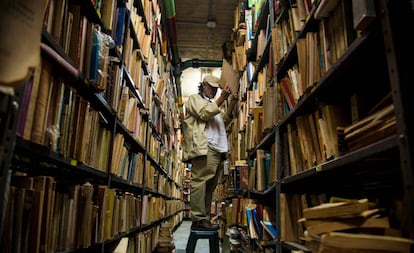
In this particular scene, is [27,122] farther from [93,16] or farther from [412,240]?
[412,240]

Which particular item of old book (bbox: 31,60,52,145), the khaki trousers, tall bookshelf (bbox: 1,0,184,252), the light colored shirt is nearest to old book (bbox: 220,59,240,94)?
the light colored shirt

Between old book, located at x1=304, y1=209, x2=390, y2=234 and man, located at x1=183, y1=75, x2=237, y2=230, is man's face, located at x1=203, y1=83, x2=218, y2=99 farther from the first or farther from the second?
old book, located at x1=304, y1=209, x2=390, y2=234

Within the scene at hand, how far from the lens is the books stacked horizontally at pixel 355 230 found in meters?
0.80

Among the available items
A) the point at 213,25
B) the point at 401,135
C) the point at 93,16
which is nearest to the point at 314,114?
the point at 401,135

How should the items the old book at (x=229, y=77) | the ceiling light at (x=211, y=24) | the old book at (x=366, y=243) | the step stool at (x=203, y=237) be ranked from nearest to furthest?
the old book at (x=366, y=243) < the step stool at (x=203, y=237) < the old book at (x=229, y=77) < the ceiling light at (x=211, y=24)

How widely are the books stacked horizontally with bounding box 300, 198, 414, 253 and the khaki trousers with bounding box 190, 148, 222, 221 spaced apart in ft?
7.19

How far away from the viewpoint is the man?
3.11 meters

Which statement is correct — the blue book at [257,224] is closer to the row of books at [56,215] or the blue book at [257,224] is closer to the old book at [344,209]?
the row of books at [56,215]

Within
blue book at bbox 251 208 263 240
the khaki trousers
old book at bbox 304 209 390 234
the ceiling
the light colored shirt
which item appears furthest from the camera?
the ceiling

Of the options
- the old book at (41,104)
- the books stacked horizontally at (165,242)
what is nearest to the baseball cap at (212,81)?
the books stacked horizontally at (165,242)

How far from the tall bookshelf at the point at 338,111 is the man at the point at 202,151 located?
81cm

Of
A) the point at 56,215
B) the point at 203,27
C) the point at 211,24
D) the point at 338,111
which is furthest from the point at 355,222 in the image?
the point at 203,27

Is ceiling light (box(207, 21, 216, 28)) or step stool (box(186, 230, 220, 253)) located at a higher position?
ceiling light (box(207, 21, 216, 28))

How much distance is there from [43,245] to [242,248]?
2.50m
